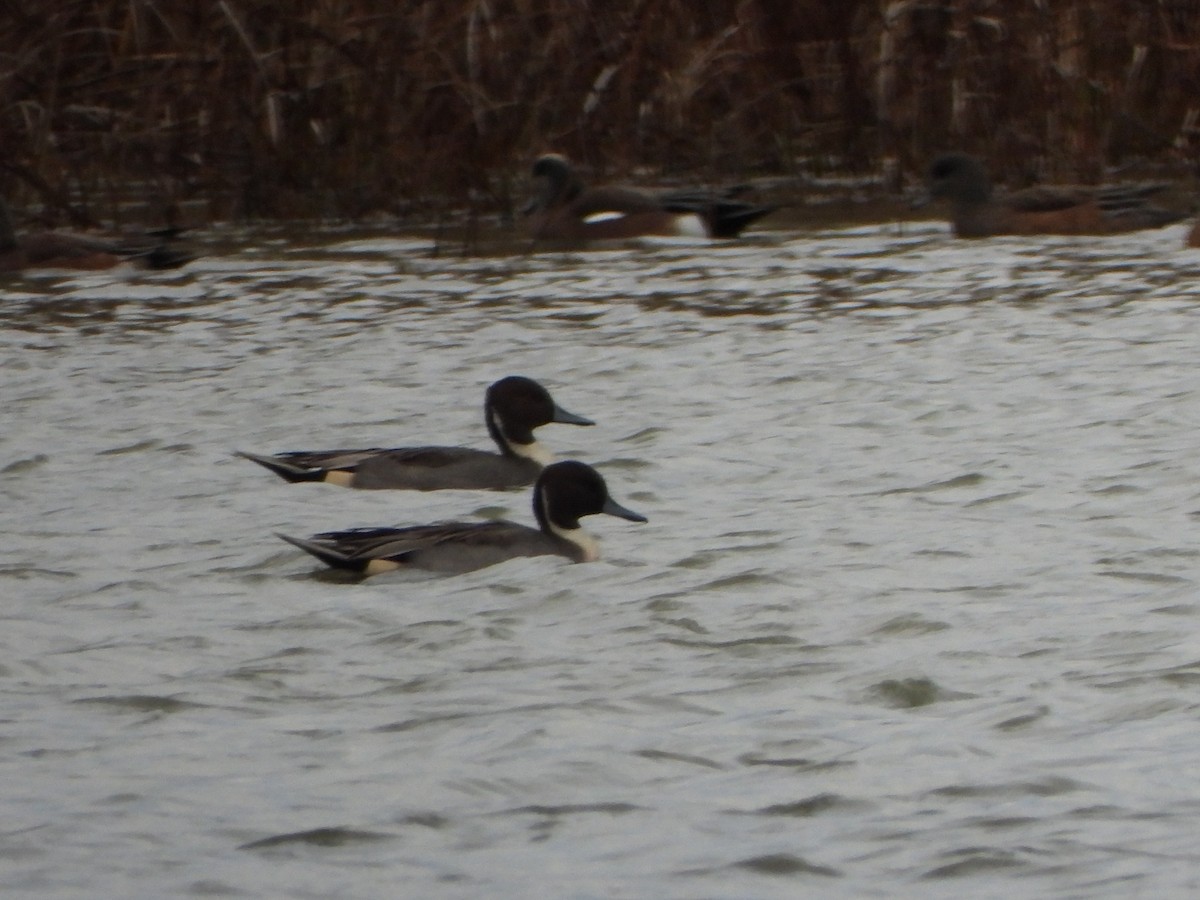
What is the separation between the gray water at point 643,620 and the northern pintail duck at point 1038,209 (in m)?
3.19

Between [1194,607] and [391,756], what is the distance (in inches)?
94.9

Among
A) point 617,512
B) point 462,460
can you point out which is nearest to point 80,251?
point 462,460

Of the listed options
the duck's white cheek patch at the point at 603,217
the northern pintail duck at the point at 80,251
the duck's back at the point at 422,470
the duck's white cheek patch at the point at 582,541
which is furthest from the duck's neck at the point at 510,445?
the duck's white cheek patch at the point at 603,217

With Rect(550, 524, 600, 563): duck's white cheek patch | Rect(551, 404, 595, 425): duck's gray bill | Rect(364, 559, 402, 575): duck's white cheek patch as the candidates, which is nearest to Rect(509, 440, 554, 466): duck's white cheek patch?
Rect(551, 404, 595, 425): duck's gray bill

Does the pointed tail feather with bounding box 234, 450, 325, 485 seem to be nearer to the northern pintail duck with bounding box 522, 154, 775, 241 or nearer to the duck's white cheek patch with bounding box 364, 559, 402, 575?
the duck's white cheek patch with bounding box 364, 559, 402, 575

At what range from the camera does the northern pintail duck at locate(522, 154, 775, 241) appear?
17.3m

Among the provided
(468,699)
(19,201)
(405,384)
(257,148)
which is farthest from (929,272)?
(468,699)

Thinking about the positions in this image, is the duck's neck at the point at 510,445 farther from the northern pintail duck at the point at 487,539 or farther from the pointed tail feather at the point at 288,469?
the northern pintail duck at the point at 487,539

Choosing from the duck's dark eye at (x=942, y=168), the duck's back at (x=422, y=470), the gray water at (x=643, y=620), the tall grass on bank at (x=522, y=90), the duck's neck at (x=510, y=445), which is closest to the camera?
the gray water at (x=643, y=620)

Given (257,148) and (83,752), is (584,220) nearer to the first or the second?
(257,148)

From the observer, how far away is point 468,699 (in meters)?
5.97

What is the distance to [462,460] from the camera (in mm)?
9109

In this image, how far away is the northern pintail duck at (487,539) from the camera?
291 inches

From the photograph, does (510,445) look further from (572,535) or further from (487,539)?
(487,539)
